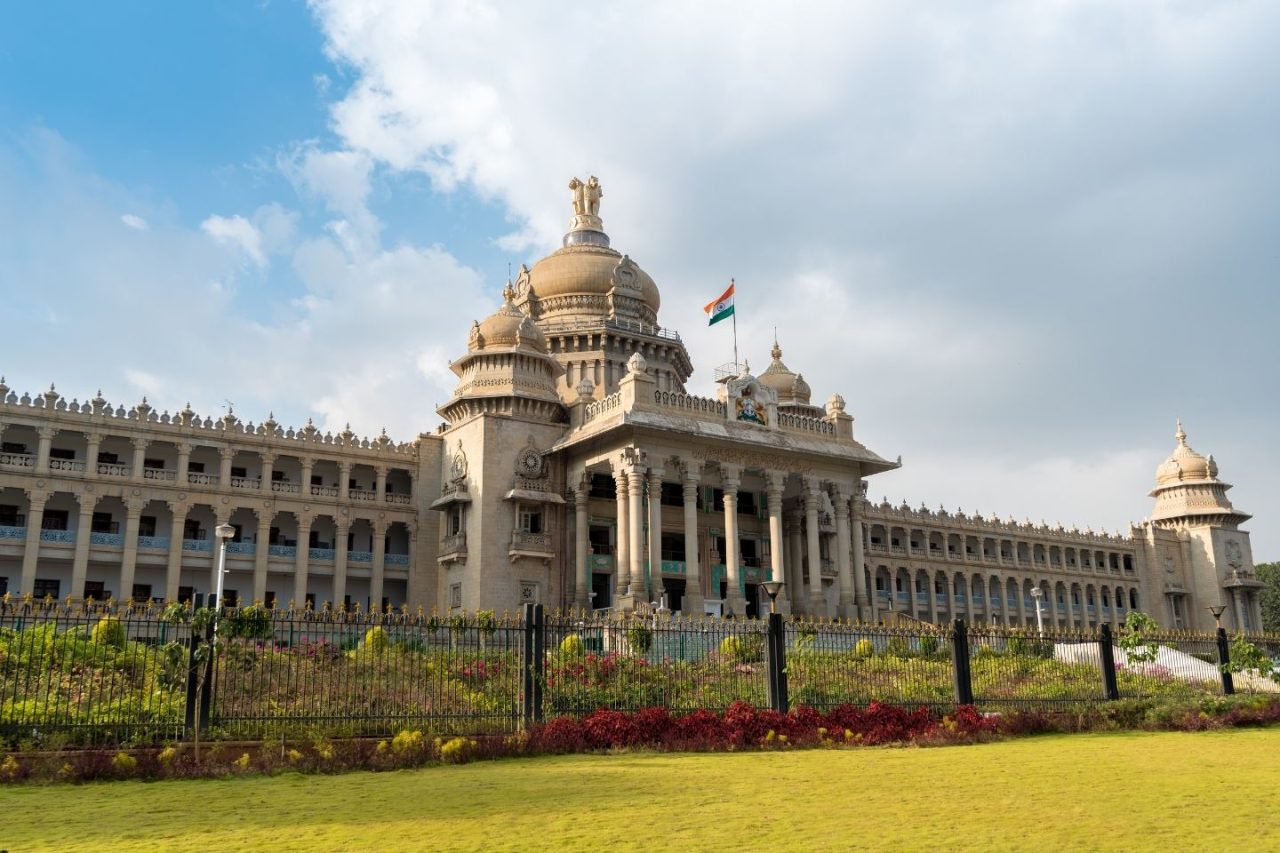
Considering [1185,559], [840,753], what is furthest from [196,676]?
[1185,559]

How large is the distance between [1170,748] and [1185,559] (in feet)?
208

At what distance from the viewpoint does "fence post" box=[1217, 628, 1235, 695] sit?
1025 inches

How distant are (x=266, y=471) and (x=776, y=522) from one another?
21.9m

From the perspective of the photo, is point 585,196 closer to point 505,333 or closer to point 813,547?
point 505,333

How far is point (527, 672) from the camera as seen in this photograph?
A: 18891 mm

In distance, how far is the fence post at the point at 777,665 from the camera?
20234mm

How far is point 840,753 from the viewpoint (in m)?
18.4

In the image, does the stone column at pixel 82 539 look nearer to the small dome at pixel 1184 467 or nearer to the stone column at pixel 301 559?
the stone column at pixel 301 559

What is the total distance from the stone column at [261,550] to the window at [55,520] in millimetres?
7374

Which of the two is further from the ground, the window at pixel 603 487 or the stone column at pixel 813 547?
the window at pixel 603 487

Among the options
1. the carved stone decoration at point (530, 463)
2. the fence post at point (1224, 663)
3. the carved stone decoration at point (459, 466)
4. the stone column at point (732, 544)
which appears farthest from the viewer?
the carved stone decoration at point (459, 466)

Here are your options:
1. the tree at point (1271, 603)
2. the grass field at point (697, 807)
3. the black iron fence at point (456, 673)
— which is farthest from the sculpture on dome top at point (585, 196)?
the tree at point (1271, 603)

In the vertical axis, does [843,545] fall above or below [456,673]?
above

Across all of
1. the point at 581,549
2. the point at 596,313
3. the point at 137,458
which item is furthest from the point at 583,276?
the point at 137,458
